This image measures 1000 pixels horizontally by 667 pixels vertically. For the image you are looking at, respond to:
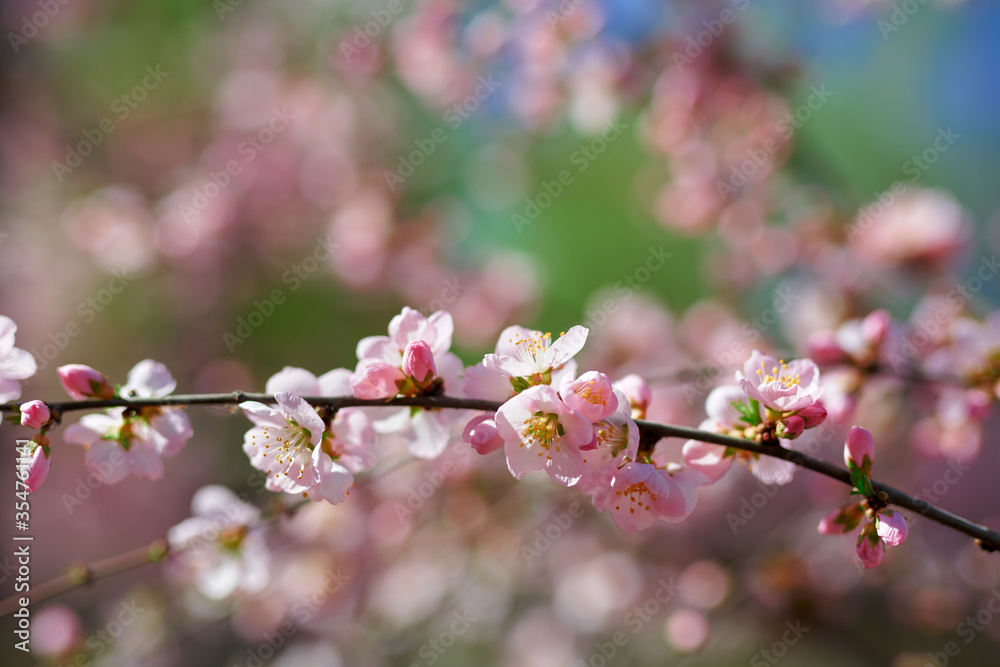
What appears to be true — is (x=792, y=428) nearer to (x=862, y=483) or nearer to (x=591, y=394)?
(x=862, y=483)

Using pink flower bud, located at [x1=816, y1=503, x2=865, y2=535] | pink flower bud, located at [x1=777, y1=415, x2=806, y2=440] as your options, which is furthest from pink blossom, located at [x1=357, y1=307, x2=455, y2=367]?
pink flower bud, located at [x1=816, y1=503, x2=865, y2=535]

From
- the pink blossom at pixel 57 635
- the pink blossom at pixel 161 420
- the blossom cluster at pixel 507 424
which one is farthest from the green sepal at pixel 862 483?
the pink blossom at pixel 57 635

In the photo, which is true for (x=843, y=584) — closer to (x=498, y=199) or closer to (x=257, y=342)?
(x=498, y=199)

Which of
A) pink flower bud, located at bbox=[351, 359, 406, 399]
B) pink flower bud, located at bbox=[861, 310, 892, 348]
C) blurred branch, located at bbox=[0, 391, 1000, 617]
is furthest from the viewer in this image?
pink flower bud, located at bbox=[861, 310, 892, 348]

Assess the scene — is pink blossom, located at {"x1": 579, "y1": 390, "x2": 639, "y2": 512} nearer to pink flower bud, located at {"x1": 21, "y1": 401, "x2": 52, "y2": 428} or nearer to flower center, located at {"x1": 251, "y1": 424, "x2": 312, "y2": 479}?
flower center, located at {"x1": 251, "y1": 424, "x2": 312, "y2": 479}

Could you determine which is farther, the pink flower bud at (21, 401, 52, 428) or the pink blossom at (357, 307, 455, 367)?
the pink blossom at (357, 307, 455, 367)

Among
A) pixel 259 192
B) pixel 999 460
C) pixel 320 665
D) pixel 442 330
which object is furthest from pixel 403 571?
pixel 999 460

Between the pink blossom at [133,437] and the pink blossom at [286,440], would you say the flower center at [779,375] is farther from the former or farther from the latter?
the pink blossom at [133,437]
